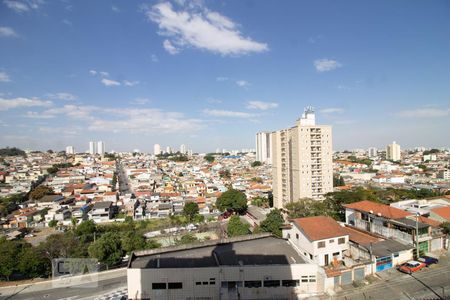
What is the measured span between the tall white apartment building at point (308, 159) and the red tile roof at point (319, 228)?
10066 millimetres

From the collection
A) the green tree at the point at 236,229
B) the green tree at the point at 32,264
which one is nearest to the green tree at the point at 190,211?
the green tree at the point at 236,229

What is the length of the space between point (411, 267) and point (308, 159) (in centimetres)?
1191

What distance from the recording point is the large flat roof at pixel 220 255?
7465mm

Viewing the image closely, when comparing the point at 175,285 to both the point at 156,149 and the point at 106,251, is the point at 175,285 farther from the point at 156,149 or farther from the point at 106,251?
the point at 156,149

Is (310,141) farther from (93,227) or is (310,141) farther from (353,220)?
(93,227)

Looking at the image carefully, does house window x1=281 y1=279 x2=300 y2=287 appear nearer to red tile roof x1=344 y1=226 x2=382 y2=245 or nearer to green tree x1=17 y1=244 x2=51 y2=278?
red tile roof x1=344 y1=226 x2=382 y2=245

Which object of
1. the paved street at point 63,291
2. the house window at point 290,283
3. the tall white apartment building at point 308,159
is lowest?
the paved street at point 63,291

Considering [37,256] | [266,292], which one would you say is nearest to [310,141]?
[266,292]

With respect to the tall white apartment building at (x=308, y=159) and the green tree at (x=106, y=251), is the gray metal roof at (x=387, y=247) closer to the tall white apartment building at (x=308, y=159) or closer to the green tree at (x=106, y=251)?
the green tree at (x=106, y=251)

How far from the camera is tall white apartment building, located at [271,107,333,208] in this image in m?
20.0

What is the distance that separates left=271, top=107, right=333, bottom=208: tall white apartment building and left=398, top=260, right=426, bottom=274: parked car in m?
11.2

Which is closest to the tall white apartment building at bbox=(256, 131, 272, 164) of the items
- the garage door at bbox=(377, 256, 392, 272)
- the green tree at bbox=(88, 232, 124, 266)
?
the green tree at bbox=(88, 232, 124, 266)

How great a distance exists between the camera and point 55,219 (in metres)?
20.5

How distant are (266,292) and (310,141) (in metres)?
14.7
